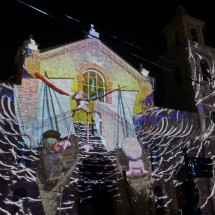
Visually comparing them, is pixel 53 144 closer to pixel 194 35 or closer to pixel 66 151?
pixel 66 151

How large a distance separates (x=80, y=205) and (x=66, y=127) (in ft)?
12.5

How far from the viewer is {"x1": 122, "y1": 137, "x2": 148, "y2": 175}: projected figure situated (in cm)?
1614

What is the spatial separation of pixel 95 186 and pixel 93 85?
198 inches

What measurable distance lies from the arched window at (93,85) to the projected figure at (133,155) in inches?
100

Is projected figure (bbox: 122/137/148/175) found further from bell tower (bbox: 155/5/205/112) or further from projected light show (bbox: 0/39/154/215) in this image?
bell tower (bbox: 155/5/205/112)

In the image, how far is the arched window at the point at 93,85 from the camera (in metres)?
16.9

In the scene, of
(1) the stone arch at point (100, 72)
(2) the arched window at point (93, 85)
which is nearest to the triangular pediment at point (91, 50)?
(1) the stone arch at point (100, 72)

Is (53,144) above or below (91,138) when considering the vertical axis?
below

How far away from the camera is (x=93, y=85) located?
17281 mm

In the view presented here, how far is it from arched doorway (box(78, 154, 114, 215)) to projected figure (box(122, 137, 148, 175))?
3.08 feet

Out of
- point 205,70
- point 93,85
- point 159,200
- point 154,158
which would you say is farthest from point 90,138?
point 205,70

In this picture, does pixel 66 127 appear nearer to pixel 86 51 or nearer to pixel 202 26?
pixel 86 51

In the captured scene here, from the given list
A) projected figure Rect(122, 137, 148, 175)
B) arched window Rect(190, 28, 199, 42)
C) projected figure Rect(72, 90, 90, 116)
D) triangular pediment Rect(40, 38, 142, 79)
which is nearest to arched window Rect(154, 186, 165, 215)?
projected figure Rect(122, 137, 148, 175)

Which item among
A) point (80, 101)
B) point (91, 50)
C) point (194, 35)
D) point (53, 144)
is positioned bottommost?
point (53, 144)
